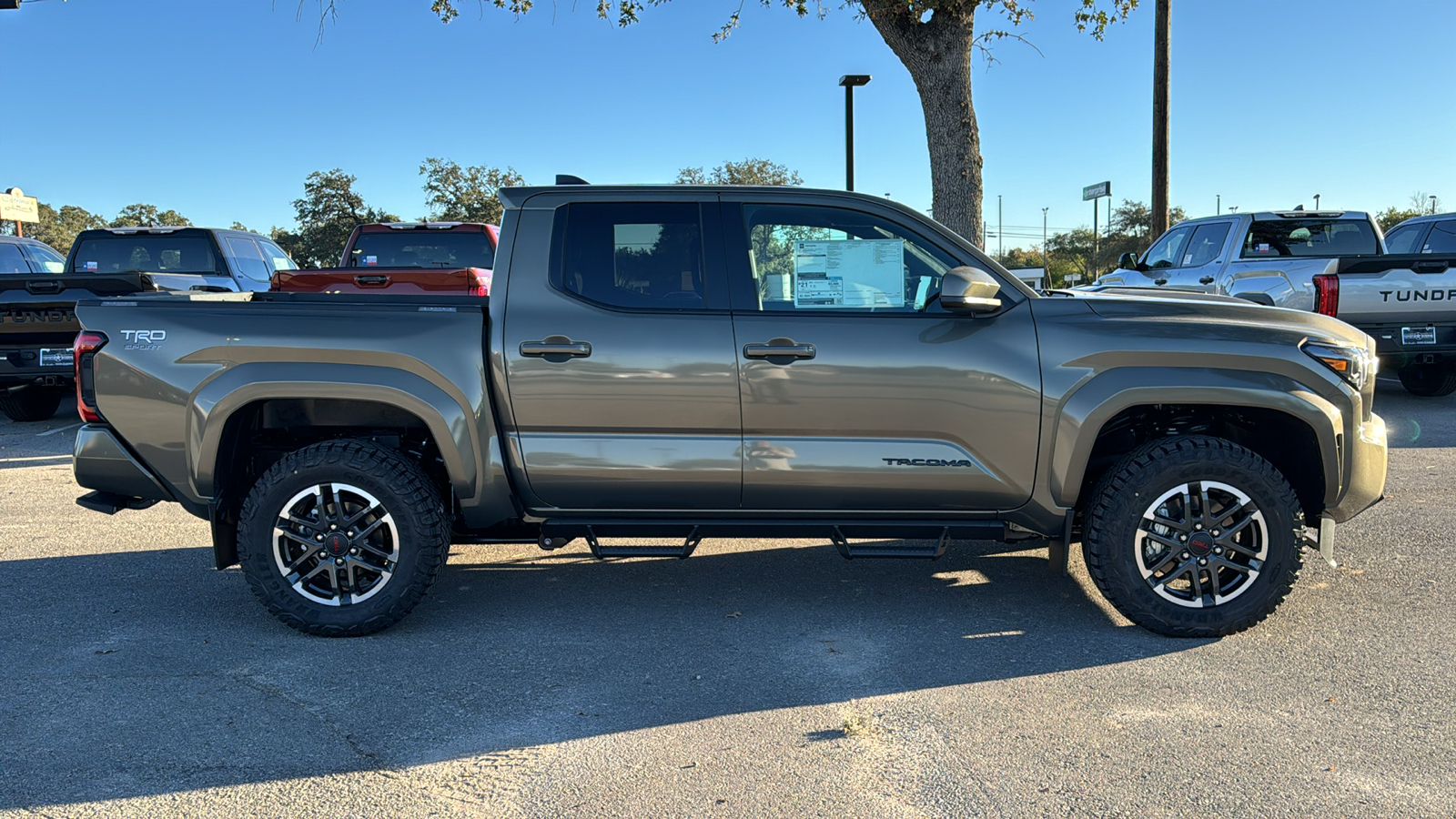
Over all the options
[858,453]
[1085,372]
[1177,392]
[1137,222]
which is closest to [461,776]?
[858,453]

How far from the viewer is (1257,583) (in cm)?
443

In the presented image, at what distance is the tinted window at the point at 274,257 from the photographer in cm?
1337

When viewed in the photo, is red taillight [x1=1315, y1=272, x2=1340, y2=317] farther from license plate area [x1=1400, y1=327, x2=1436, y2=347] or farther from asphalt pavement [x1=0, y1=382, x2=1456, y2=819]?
asphalt pavement [x1=0, y1=382, x2=1456, y2=819]

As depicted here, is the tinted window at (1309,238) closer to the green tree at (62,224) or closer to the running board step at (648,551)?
the running board step at (648,551)

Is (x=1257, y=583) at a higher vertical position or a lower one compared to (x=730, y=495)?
lower

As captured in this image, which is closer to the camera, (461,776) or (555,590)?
→ (461,776)

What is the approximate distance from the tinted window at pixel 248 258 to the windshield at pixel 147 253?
0.33m

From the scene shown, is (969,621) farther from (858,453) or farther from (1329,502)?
(1329,502)

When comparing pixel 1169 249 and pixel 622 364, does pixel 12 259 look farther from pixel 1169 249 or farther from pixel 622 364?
pixel 1169 249

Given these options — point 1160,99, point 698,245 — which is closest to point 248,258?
point 698,245

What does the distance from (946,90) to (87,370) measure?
968cm

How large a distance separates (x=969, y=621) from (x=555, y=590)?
2.03 m

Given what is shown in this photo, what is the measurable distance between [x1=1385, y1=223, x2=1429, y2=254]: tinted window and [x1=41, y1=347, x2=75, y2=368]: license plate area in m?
15.1

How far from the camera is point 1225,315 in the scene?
4.56 m
